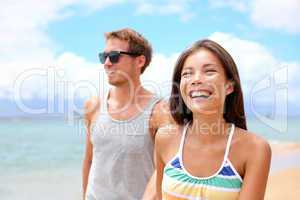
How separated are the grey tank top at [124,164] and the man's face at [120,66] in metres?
0.34

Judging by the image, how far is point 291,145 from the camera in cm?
2231

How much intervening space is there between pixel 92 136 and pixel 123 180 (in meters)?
0.31

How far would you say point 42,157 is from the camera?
797 inches

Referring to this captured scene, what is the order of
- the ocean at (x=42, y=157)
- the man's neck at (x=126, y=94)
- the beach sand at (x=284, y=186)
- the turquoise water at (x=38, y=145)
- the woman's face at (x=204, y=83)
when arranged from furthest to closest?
the turquoise water at (x=38, y=145) < the ocean at (x=42, y=157) < the beach sand at (x=284, y=186) < the man's neck at (x=126, y=94) < the woman's face at (x=204, y=83)

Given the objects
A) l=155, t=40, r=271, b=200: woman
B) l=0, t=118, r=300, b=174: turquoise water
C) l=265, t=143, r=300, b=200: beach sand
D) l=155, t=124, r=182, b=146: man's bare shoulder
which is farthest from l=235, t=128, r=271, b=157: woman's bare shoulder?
l=0, t=118, r=300, b=174: turquoise water

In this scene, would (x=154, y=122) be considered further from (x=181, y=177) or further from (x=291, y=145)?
(x=291, y=145)

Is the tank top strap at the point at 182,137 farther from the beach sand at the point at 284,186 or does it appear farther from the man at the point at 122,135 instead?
the beach sand at the point at 284,186

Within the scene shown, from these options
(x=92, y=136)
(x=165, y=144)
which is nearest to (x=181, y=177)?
(x=165, y=144)

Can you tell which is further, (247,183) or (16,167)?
(16,167)

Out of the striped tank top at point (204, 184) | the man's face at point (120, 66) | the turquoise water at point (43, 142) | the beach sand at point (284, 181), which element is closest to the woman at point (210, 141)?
the striped tank top at point (204, 184)

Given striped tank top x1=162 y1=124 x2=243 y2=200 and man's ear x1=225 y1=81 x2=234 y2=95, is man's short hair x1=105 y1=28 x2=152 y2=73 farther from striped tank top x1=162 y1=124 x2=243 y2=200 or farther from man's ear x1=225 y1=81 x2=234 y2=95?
striped tank top x1=162 y1=124 x2=243 y2=200

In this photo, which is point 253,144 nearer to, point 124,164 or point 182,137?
point 182,137

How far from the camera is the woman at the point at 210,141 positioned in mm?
1507

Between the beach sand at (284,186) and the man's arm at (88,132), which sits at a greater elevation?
the man's arm at (88,132)
